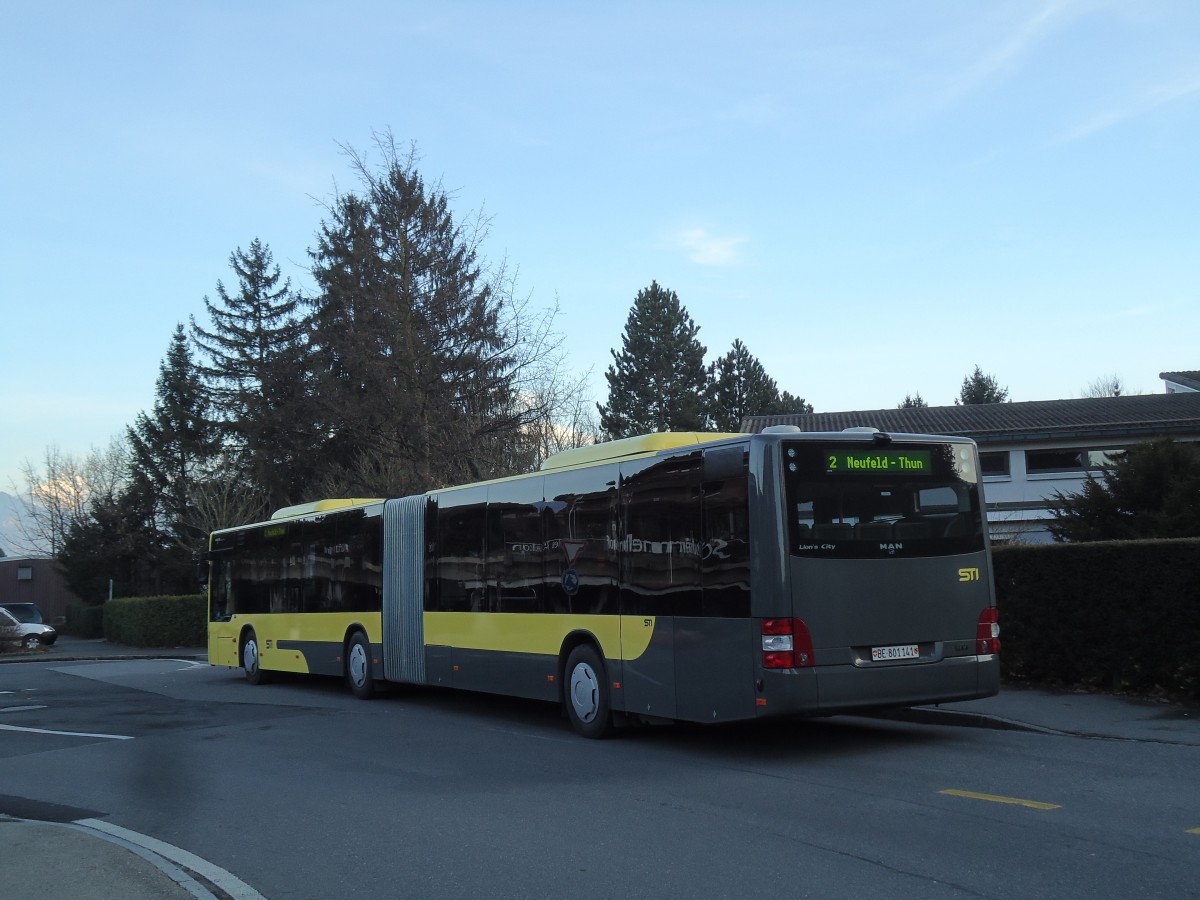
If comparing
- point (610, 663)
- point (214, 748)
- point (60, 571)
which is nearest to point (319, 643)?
point (214, 748)

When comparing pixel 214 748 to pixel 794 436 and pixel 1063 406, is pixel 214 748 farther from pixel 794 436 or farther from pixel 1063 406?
pixel 1063 406

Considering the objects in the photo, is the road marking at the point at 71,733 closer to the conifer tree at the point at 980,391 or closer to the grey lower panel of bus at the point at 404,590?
the grey lower panel of bus at the point at 404,590

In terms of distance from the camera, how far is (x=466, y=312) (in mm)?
30281

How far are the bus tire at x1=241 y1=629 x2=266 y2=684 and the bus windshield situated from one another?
1447cm

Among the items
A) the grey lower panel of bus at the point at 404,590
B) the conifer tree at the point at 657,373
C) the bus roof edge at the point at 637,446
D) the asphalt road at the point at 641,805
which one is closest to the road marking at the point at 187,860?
the asphalt road at the point at 641,805

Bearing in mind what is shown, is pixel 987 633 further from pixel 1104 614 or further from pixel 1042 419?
pixel 1042 419

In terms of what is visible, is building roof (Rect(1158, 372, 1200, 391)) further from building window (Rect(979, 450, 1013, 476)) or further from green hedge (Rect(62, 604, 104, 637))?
green hedge (Rect(62, 604, 104, 637))

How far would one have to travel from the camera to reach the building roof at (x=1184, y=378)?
168 ft

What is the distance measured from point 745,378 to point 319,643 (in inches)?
2179

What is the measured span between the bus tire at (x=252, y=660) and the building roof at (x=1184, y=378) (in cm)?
4390

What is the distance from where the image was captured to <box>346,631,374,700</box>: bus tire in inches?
699

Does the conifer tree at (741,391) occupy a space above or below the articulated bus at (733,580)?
above

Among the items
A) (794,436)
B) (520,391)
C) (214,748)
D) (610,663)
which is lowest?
(214,748)

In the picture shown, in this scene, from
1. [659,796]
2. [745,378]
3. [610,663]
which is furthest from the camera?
[745,378]
